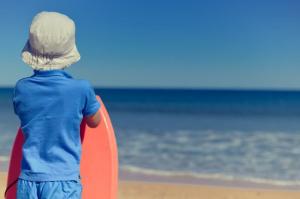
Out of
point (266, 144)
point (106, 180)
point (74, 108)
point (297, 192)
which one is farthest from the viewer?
→ point (266, 144)

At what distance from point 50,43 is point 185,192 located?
437cm

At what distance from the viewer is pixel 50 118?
2.39m

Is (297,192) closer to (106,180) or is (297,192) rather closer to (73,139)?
(106,180)

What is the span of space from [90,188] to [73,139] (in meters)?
0.74

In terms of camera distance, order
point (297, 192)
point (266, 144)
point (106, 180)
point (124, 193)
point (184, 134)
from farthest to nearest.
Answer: point (184, 134) → point (266, 144) → point (297, 192) → point (124, 193) → point (106, 180)

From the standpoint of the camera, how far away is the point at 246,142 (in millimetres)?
11914

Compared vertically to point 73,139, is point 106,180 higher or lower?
lower

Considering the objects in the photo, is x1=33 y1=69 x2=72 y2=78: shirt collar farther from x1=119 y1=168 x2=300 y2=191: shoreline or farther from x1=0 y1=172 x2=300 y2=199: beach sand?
x1=119 y1=168 x2=300 y2=191: shoreline

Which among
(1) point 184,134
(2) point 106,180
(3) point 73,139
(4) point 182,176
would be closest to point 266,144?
(1) point 184,134

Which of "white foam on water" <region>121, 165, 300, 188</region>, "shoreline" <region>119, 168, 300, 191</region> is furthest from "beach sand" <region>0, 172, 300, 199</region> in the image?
"white foam on water" <region>121, 165, 300, 188</region>

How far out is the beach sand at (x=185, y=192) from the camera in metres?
6.24

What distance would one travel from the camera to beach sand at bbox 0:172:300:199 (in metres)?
6.24

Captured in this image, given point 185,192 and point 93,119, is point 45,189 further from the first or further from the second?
point 185,192

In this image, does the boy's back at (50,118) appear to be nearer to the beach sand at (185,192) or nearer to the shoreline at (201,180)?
the beach sand at (185,192)
